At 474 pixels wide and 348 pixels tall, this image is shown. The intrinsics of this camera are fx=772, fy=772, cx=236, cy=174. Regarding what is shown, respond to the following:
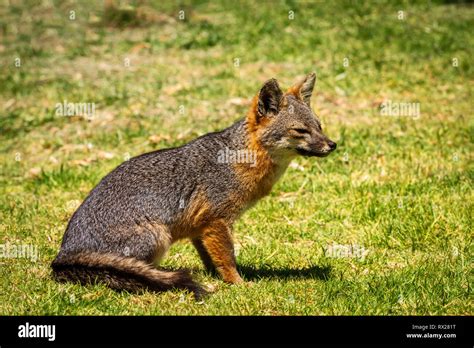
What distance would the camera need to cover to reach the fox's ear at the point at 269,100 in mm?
6289

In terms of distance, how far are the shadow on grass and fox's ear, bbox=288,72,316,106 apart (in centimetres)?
146

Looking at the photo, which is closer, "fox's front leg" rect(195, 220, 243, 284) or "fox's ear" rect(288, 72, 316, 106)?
"fox's front leg" rect(195, 220, 243, 284)

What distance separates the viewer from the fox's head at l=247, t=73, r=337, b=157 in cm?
619

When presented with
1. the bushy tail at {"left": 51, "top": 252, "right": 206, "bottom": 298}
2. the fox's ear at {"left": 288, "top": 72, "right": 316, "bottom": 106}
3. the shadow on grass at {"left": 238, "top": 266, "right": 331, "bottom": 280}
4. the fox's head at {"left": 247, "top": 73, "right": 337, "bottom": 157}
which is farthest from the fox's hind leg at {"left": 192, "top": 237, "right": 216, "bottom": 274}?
the fox's ear at {"left": 288, "top": 72, "right": 316, "bottom": 106}

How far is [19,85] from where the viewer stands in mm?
12469

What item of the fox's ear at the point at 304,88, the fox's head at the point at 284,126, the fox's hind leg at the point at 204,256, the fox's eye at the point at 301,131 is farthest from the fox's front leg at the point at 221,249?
the fox's ear at the point at 304,88

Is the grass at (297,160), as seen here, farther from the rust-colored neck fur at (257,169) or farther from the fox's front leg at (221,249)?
the rust-colored neck fur at (257,169)

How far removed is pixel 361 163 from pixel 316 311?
12.4 feet

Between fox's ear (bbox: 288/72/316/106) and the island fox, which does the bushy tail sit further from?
fox's ear (bbox: 288/72/316/106)

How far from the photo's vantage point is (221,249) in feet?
20.2

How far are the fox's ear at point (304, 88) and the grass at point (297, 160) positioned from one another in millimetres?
1360

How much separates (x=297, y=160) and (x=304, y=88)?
2589mm

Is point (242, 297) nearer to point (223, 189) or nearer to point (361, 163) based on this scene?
point (223, 189)
